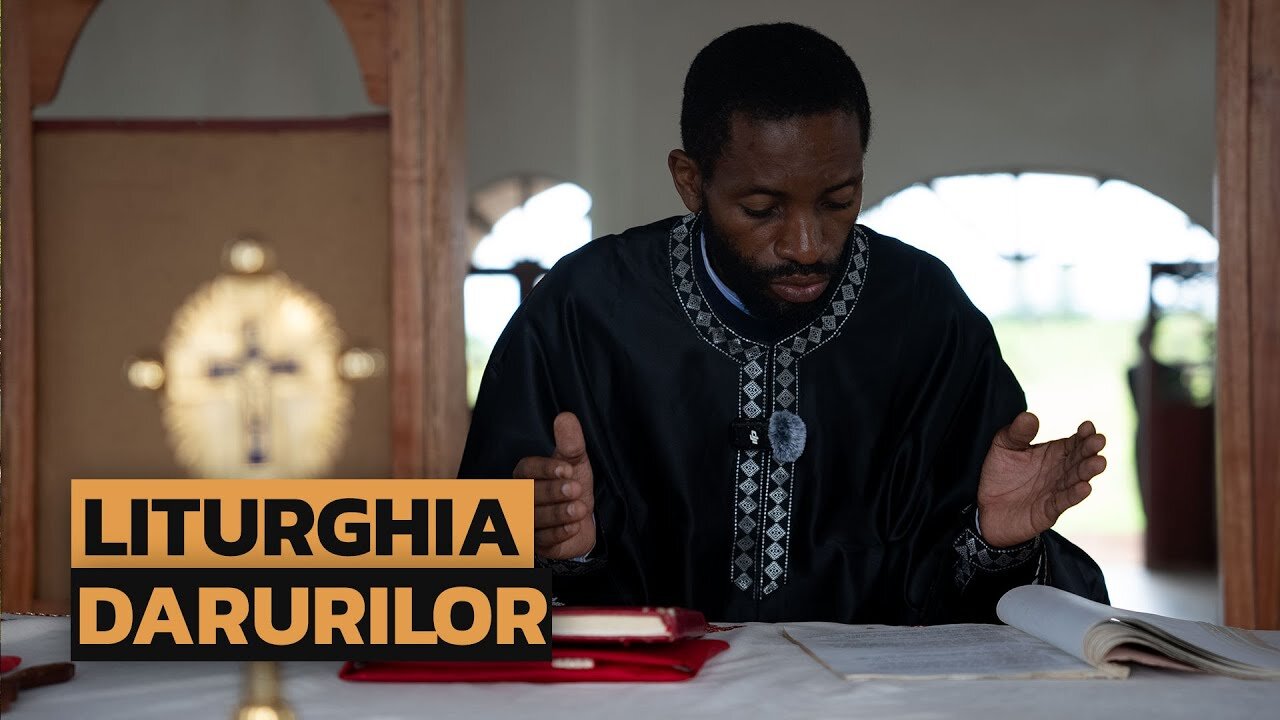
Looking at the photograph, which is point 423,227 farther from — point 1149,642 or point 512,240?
point 512,240

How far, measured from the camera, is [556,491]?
1482 mm

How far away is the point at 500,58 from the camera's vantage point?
6582mm

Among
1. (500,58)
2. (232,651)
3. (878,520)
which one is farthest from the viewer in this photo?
(500,58)

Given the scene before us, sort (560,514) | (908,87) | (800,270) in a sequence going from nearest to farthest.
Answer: (560,514) < (800,270) < (908,87)

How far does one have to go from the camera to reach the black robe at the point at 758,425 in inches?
74.7

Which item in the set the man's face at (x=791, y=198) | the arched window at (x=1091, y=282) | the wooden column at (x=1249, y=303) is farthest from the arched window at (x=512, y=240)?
the man's face at (x=791, y=198)

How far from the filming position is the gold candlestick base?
95cm

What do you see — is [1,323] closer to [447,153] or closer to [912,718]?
[447,153]

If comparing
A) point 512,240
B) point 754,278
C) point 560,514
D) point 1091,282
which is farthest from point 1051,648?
point 1091,282

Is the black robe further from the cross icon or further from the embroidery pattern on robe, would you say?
the cross icon

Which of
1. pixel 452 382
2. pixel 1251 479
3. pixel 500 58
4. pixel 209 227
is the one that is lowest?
pixel 1251 479

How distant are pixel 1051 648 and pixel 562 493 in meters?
0.56

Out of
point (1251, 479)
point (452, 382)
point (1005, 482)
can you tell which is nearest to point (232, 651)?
point (1005, 482)

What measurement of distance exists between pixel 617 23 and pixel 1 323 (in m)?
4.12
